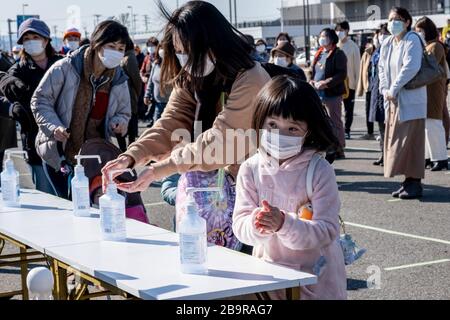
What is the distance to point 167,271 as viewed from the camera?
3.81 meters

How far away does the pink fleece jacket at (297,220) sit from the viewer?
378cm

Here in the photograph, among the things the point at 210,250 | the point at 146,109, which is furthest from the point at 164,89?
the point at 146,109

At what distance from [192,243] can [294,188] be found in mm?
519

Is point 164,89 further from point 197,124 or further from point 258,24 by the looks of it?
point 258,24

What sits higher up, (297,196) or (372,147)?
(297,196)

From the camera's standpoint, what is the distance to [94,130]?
673cm

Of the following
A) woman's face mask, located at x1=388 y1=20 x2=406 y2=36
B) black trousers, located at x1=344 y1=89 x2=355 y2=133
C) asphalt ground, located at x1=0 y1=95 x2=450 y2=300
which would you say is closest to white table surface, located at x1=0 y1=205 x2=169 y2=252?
asphalt ground, located at x1=0 y1=95 x2=450 y2=300

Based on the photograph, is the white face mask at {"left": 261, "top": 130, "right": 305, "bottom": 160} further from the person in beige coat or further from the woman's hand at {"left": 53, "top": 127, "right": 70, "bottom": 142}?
the person in beige coat

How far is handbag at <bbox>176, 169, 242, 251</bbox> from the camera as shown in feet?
14.6

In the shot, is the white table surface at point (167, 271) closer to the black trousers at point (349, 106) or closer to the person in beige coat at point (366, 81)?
the person in beige coat at point (366, 81)

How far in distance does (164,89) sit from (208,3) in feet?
2.33

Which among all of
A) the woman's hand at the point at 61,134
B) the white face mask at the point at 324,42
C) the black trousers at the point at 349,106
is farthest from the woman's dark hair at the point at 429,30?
the woman's hand at the point at 61,134

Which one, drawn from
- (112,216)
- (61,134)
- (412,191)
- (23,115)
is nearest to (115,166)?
(112,216)

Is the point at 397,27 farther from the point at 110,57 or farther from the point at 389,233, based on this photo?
the point at 110,57
